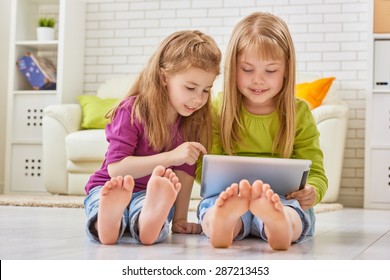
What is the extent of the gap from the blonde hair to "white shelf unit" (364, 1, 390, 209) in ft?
8.47

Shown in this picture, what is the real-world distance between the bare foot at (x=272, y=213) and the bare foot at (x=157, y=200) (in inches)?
8.1

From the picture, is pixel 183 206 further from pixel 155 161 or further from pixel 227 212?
pixel 227 212

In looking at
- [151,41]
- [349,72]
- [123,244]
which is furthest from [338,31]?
[123,244]

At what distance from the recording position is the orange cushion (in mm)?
4457

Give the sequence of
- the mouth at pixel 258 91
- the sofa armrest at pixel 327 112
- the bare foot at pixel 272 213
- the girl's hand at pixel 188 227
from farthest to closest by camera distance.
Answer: the sofa armrest at pixel 327 112, the girl's hand at pixel 188 227, the mouth at pixel 258 91, the bare foot at pixel 272 213

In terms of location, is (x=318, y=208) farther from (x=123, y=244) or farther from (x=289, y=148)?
(x=123, y=244)

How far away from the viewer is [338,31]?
4969 mm

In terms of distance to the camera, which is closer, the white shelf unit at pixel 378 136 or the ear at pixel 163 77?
the ear at pixel 163 77

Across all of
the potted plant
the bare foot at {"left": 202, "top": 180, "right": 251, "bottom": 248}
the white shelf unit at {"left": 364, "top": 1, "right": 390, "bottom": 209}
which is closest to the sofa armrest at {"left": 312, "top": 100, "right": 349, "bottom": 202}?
the white shelf unit at {"left": 364, "top": 1, "right": 390, "bottom": 209}

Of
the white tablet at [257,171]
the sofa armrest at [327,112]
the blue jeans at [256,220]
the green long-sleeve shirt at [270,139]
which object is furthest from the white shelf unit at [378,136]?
the white tablet at [257,171]

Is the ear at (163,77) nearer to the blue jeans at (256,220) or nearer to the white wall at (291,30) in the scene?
the blue jeans at (256,220)

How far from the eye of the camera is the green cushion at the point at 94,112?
4.65 meters

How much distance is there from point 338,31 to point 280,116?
301 centimetres

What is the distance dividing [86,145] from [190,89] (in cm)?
252
